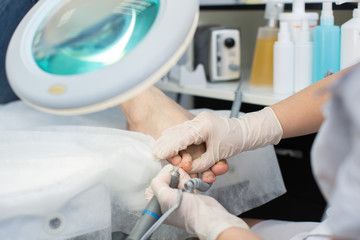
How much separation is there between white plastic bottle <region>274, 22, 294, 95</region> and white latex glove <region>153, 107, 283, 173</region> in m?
0.30

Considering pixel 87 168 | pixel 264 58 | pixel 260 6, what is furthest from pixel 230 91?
pixel 87 168

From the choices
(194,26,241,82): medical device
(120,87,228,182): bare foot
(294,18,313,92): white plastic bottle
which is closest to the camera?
(120,87,228,182): bare foot

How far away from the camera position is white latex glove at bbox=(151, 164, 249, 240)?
2.49 feet

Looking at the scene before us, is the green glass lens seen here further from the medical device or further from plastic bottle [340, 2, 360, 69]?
the medical device

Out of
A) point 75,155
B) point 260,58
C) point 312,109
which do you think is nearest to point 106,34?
point 75,155

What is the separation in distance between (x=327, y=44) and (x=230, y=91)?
33 centimetres

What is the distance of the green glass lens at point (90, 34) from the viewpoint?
27.9 inches

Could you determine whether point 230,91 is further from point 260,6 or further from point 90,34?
point 90,34

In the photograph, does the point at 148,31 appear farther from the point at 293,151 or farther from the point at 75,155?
the point at 293,151

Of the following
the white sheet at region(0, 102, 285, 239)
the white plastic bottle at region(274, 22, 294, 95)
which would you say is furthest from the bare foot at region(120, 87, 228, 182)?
the white plastic bottle at region(274, 22, 294, 95)

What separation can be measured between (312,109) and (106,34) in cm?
51

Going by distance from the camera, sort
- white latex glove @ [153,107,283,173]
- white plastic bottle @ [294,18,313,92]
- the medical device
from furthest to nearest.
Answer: the medical device → white plastic bottle @ [294,18,313,92] → white latex glove @ [153,107,283,173]

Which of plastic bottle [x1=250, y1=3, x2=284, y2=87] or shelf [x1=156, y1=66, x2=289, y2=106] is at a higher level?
plastic bottle [x1=250, y1=3, x2=284, y2=87]

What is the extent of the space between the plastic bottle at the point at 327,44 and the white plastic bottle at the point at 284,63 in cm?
8
